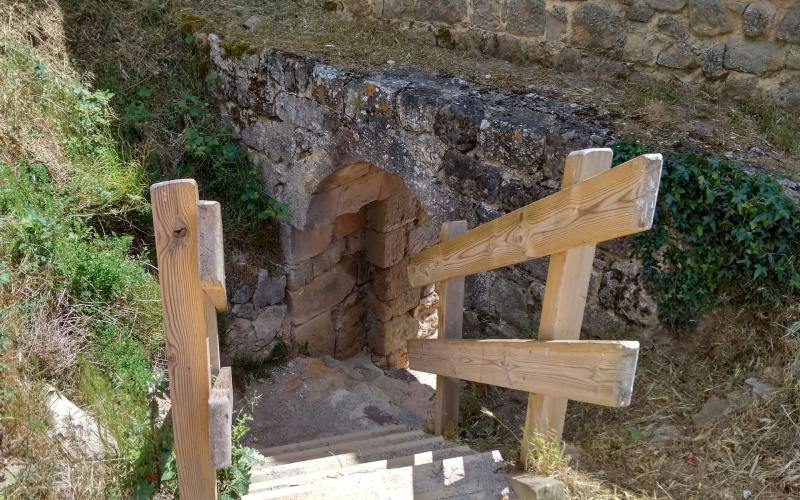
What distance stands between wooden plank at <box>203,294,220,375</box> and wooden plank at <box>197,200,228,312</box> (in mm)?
102

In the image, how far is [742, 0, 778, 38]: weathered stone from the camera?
3.79m

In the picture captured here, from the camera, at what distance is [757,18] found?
3822 mm

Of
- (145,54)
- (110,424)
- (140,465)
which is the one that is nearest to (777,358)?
(140,465)

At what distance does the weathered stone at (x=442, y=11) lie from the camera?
4820mm

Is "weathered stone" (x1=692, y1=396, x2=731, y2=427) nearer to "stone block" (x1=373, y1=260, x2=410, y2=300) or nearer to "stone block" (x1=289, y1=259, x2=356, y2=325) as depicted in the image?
"stone block" (x1=289, y1=259, x2=356, y2=325)

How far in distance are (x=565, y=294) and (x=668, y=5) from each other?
2.59 meters

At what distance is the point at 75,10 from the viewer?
529 centimetres

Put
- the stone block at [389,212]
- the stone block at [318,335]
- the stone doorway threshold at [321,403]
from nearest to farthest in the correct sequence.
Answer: the stone doorway threshold at [321,403], the stone block at [318,335], the stone block at [389,212]

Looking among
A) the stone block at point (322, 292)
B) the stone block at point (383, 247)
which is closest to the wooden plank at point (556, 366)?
the stone block at point (322, 292)

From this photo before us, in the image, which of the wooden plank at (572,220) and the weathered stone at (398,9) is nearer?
the wooden plank at (572,220)

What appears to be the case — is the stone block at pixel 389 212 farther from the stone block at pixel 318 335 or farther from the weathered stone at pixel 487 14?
the weathered stone at pixel 487 14

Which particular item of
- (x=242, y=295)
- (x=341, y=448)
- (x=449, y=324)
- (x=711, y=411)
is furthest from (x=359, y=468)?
(x=242, y=295)

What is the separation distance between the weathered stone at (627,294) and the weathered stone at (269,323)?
9.44 feet

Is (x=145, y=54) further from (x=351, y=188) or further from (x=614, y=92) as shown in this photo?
(x=614, y=92)
